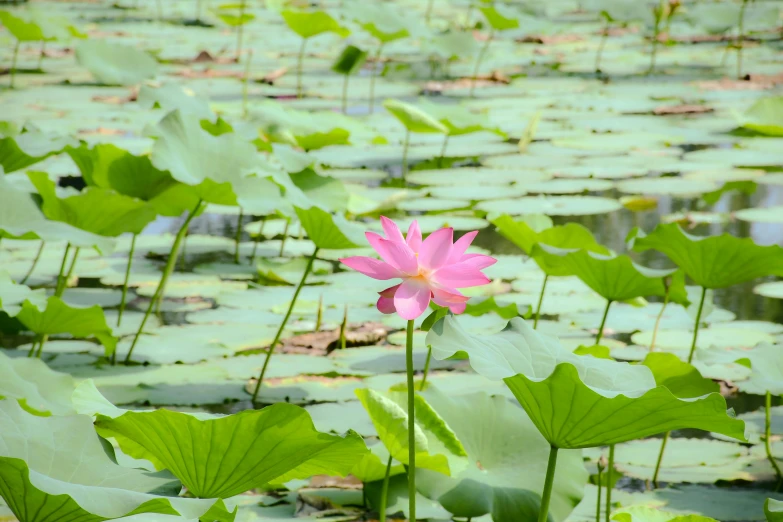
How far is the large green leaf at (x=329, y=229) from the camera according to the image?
1.60 meters

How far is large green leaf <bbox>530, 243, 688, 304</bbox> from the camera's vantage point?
59.5 inches

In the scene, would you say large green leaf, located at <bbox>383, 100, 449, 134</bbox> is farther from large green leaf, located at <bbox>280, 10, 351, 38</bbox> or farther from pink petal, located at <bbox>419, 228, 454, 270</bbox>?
pink petal, located at <bbox>419, 228, 454, 270</bbox>

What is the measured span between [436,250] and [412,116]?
7.08ft

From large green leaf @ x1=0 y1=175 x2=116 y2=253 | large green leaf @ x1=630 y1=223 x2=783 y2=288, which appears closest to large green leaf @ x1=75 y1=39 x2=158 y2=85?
large green leaf @ x1=0 y1=175 x2=116 y2=253

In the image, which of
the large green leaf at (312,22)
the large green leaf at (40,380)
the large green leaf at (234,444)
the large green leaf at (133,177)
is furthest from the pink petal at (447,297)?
the large green leaf at (312,22)

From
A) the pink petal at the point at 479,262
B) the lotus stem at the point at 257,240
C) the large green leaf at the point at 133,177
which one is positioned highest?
the pink petal at the point at 479,262

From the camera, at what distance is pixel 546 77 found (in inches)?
214

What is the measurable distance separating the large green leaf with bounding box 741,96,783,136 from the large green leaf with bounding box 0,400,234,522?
3.41 meters

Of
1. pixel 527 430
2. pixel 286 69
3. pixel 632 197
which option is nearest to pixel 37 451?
pixel 527 430

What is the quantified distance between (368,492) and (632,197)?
6.37 feet

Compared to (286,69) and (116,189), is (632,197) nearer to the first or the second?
(116,189)

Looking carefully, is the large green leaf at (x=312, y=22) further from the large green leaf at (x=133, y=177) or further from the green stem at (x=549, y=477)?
the green stem at (x=549, y=477)

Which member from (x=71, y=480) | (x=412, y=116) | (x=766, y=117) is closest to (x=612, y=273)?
(x=71, y=480)

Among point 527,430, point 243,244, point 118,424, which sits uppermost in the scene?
point 118,424
